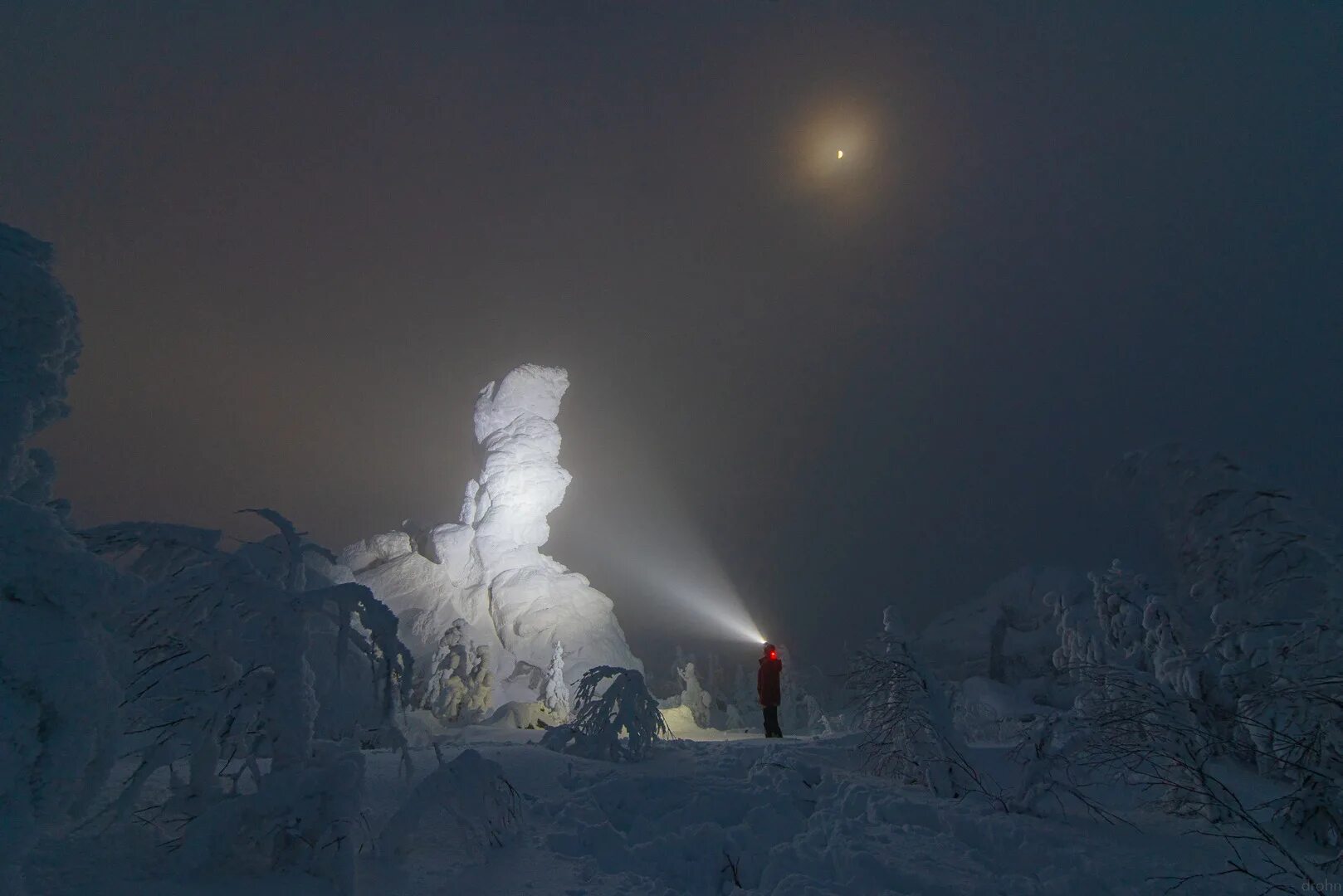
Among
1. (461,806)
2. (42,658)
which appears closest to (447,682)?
(461,806)

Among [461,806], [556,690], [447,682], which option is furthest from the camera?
[556,690]

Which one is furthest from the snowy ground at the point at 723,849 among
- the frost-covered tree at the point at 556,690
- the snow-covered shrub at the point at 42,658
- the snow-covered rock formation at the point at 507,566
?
the snow-covered rock formation at the point at 507,566

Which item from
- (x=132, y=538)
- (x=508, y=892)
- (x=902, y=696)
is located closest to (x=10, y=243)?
(x=132, y=538)

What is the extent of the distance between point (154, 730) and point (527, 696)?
1009 inches

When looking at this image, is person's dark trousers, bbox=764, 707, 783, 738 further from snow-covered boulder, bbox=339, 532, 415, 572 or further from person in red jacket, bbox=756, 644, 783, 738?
snow-covered boulder, bbox=339, 532, 415, 572

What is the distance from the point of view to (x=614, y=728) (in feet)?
32.5

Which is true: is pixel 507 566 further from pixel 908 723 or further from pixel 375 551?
pixel 908 723

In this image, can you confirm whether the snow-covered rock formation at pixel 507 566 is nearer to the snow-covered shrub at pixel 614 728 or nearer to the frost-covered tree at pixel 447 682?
the frost-covered tree at pixel 447 682

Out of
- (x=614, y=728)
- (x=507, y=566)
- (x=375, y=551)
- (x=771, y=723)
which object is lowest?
(x=771, y=723)

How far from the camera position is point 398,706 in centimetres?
545

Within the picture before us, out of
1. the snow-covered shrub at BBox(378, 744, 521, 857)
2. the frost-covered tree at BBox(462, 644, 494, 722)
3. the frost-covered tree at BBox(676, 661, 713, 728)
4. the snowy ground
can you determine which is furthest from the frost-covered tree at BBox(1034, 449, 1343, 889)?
the frost-covered tree at BBox(676, 661, 713, 728)

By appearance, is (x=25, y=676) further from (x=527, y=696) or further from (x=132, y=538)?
(x=527, y=696)

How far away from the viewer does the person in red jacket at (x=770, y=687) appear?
14883mm

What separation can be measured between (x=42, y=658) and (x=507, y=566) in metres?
30.7
